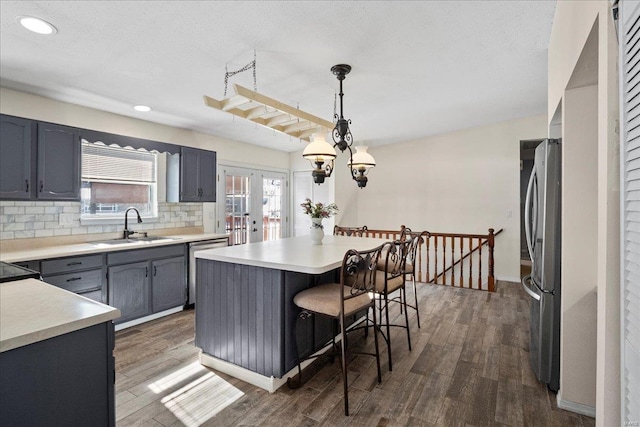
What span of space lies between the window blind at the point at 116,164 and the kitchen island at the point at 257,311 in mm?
2046

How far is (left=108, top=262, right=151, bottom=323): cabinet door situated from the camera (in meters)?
3.19

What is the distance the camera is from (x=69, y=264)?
9.46 ft

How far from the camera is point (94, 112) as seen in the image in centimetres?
357

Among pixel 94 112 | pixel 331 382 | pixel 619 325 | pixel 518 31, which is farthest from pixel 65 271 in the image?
pixel 518 31

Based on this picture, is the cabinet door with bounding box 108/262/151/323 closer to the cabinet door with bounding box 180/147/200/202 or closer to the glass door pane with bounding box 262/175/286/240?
the cabinet door with bounding box 180/147/200/202

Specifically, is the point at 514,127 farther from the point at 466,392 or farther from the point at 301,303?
the point at 301,303

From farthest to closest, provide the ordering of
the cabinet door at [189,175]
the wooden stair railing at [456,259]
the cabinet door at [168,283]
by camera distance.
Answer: the wooden stair railing at [456,259] → the cabinet door at [189,175] → the cabinet door at [168,283]

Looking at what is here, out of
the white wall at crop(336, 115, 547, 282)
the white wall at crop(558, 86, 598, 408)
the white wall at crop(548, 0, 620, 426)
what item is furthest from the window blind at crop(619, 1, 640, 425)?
the white wall at crop(336, 115, 547, 282)

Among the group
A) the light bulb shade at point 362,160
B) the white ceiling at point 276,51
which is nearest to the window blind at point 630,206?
the white ceiling at point 276,51

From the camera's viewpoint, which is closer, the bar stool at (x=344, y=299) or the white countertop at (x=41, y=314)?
the white countertop at (x=41, y=314)

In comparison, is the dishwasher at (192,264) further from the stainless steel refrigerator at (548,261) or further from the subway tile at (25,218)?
the stainless steel refrigerator at (548,261)

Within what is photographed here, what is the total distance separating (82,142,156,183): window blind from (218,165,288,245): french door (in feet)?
3.97

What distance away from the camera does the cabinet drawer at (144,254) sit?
320 centimetres

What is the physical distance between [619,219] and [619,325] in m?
0.33
